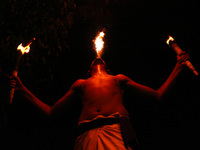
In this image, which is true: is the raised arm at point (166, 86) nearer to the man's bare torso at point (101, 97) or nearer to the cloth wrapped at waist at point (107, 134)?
the man's bare torso at point (101, 97)

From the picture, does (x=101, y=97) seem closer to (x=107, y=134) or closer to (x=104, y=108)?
(x=104, y=108)

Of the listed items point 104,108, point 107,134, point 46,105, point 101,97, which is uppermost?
point 46,105

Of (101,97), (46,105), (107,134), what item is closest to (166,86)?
(101,97)

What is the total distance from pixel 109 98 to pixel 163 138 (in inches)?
114

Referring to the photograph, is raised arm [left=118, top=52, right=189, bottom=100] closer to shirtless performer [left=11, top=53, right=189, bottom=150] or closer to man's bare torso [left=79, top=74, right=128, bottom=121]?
shirtless performer [left=11, top=53, right=189, bottom=150]

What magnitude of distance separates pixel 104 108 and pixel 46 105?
1.03m

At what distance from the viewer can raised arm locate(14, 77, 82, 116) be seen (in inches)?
116

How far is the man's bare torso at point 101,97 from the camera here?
2.71 metres

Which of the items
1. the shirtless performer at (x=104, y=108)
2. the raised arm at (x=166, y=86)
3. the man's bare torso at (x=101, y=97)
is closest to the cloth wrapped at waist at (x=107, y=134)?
the shirtless performer at (x=104, y=108)

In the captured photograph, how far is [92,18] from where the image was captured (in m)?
6.20

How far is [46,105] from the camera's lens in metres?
3.15

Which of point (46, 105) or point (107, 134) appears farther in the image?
point (46, 105)

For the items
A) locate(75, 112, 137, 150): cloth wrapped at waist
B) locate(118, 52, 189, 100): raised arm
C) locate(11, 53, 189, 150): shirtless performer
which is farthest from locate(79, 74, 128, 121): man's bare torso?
locate(118, 52, 189, 100): raised arm

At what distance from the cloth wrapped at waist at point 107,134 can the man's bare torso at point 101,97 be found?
0.13 meters
